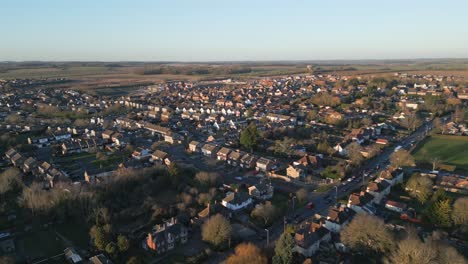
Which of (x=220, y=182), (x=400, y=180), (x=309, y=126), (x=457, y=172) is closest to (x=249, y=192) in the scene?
(x=220, y=182)

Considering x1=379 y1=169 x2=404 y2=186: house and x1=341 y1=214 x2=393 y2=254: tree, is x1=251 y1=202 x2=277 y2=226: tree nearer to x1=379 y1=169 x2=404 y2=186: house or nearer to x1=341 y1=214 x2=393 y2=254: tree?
x1=341 y1=214 x2=393 y2=254: tree

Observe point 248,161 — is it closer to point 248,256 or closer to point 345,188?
point 345,188

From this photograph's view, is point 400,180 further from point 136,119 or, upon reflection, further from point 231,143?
point 136,119

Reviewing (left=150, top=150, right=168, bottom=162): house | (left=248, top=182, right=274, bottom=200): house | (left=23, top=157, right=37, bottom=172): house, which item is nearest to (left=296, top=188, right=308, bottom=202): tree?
(left=248, top=182, right=274, bottom=200): house

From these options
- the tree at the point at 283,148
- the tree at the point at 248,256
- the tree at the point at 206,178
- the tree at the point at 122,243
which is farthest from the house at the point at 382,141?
the tree at the point at 122,243

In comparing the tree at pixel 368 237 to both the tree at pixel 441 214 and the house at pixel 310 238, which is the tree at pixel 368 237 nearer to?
the house at pixel 310 238

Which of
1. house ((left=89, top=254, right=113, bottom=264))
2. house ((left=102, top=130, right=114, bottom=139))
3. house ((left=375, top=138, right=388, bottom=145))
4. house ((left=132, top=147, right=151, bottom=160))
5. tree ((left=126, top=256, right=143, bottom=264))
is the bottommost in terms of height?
house ((left=89, top=254, right=113, bottom=264))
